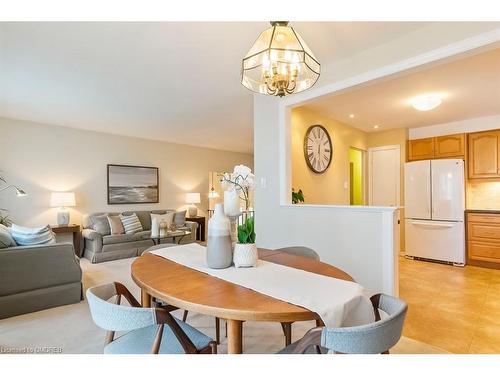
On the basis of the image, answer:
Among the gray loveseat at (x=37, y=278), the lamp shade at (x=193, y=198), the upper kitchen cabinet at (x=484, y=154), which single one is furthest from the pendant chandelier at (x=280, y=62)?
the lamp shade at (x=193, y=198)

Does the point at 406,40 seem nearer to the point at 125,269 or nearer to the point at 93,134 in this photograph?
the point at 125,269

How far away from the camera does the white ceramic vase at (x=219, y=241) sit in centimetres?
149

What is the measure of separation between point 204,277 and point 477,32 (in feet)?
7.33

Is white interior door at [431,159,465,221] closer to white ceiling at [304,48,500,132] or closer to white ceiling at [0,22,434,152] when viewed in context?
white ceiling at [304,48,500,132]

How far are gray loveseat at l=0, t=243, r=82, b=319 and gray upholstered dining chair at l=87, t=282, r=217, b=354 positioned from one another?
5.59 feet

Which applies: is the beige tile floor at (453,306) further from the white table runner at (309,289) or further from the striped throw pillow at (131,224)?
the striped throw pillow at (131,224)

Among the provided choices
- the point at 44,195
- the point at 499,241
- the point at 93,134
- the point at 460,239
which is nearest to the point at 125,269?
the point at 44,195

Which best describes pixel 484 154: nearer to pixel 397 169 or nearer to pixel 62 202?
pixel 397 169

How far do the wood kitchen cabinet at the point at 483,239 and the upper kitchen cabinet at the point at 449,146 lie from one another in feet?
3.17

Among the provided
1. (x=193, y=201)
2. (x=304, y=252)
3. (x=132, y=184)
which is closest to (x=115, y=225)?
(x=132, y=184)

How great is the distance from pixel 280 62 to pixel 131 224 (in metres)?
4.35

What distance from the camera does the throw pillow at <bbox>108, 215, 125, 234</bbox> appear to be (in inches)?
185

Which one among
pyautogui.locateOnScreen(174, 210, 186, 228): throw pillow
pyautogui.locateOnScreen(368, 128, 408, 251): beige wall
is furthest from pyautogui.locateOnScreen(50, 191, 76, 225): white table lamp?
pyautogui.locateOnScreen(368, 128, 408, 251): beige wall
